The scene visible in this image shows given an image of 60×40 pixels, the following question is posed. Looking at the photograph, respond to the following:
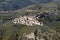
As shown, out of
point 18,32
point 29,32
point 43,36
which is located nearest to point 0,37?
point 18,32

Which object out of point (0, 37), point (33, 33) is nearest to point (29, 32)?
point (33, 33)

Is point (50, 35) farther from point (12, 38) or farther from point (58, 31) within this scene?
point (12, 38)

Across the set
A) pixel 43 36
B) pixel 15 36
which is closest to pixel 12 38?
pixel 15 36

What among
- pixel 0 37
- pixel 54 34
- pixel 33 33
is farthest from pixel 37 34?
pixel 0 37

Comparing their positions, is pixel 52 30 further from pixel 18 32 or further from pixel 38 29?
pixel 18 32

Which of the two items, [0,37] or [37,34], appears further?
[0,37]

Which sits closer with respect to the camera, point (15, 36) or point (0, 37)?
point (15, 36)

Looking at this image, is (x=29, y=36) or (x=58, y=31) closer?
(x=29, y=36)

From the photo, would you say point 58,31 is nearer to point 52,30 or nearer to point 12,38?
point 52,30
